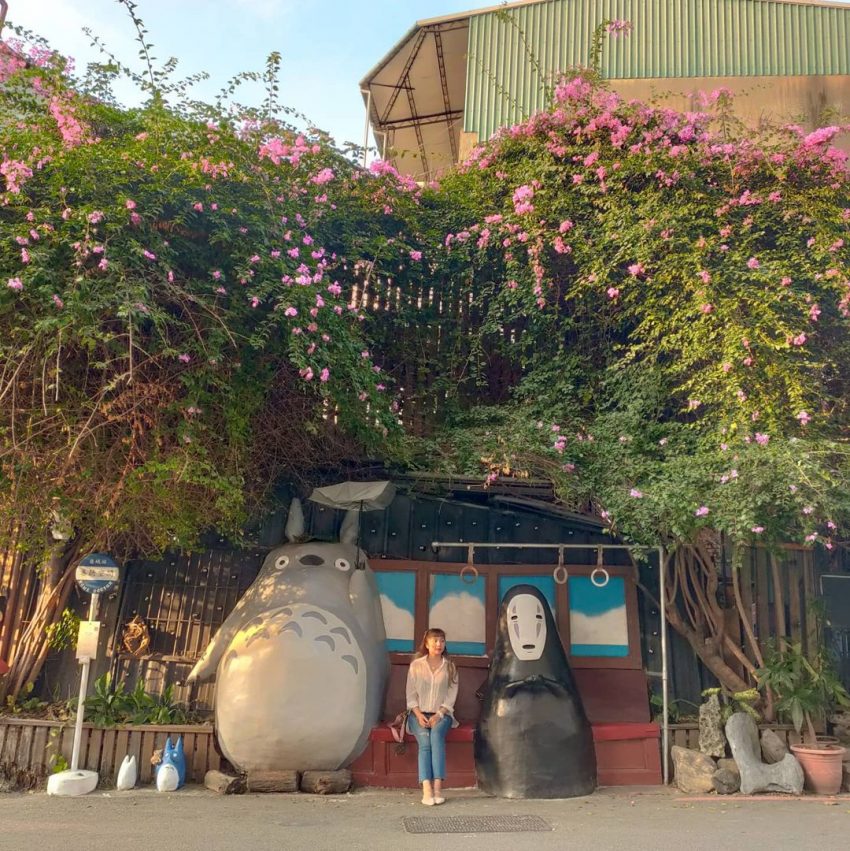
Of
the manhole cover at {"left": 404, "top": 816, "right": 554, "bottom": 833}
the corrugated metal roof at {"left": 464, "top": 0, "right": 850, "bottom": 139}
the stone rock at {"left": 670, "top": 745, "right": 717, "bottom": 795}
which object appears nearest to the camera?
the manhole cover at {"left": 404, "top": 816, "right": 554, "bottom": 833}

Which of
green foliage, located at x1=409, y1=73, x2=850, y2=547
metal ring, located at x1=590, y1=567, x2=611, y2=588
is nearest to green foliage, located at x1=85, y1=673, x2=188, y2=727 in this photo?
A: green foliage, located at x1=409, y1=73, x2=850, y2=547

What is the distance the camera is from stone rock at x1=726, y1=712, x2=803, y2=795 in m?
6.35

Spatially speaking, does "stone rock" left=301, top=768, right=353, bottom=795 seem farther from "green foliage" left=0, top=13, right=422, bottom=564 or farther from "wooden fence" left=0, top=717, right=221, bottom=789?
"green foliage" left=0, top=13, right=422, bottom=564

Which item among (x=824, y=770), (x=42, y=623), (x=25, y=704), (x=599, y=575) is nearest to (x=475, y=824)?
(x=599, y=575)

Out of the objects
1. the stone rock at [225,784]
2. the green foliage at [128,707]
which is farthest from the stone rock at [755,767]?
the green foliage at [128,707]

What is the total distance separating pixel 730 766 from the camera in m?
6.46

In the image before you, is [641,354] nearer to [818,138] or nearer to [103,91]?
[818,138]

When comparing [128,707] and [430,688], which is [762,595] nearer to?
[430,688]

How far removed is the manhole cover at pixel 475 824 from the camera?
5.27 meters

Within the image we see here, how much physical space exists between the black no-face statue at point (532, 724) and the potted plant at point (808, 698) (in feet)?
6.46

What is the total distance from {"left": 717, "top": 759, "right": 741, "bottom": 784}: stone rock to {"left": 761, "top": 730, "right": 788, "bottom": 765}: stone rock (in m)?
0.37

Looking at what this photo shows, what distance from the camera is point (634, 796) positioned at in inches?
249

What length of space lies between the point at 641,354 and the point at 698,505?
2622 millimetres

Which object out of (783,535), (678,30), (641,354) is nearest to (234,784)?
(783,535)
